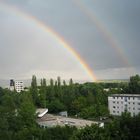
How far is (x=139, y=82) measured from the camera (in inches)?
1265

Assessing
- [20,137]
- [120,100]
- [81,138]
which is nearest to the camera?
[81,138]

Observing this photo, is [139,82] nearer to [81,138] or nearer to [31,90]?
[31,90]

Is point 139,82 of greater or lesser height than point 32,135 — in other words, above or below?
above

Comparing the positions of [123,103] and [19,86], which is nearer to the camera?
[123,103]

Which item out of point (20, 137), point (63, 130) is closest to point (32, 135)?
point (20, 137)

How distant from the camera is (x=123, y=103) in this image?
28125 millimetres

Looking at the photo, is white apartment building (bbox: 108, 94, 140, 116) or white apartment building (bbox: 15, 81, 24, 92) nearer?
white apartment building (bbox: 108, 94, 140, 116)

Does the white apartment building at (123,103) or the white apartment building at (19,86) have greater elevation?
the white apartment building at (19,86)

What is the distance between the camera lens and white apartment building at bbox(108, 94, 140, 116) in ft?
87.4

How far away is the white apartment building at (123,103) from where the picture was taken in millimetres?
26641

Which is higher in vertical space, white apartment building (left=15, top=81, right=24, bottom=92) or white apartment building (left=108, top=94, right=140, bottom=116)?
white apartment building (left=15, top=81, right=24, bottom=92)

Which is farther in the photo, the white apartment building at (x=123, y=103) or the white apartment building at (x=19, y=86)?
the white apartment building at (x=19, y=86)

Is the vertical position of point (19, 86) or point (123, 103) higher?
point (19, 86)

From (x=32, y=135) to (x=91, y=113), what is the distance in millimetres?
11304
